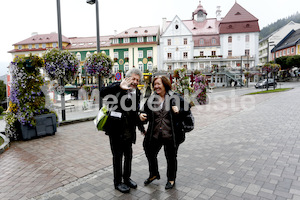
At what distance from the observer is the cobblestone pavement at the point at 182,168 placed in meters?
3.51

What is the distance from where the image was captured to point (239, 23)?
44.9 m

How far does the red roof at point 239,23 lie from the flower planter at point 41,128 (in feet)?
145

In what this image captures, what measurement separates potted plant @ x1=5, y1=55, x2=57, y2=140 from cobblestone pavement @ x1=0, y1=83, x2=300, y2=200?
0.50m

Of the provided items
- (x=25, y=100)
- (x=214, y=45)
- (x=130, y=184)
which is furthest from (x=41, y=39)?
(x=130, y=184)

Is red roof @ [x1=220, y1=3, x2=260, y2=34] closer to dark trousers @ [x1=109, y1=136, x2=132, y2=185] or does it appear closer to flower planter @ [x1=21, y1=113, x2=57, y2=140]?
flower planter @ [x1=21, y1=113, x2=57, y2=140]

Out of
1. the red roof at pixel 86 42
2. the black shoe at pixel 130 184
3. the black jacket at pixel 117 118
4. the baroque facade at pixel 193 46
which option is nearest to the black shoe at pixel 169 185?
the black shoe at pixel 130 184

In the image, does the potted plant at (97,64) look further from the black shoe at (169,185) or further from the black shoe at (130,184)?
the black shoe at (169,185)

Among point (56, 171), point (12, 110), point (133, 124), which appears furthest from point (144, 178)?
point (12, 110)

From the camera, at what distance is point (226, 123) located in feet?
28.6

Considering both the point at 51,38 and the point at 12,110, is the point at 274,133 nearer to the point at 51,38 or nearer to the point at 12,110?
the point at 12,110

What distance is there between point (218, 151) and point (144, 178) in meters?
2.24

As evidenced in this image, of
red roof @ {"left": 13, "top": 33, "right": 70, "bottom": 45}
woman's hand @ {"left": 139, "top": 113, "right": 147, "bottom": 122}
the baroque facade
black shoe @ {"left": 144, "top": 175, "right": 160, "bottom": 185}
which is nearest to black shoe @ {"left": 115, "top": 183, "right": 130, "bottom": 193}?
black shoe @ {"left": 144, "top": 175, "right": 160, "bottom": 185}

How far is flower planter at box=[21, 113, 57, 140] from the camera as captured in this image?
6.65m

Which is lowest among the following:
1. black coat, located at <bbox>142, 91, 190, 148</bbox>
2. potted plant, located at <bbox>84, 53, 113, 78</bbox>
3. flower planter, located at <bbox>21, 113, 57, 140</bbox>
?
flower planter, located at <bbox>21, 113, 57, 140</bbox>
